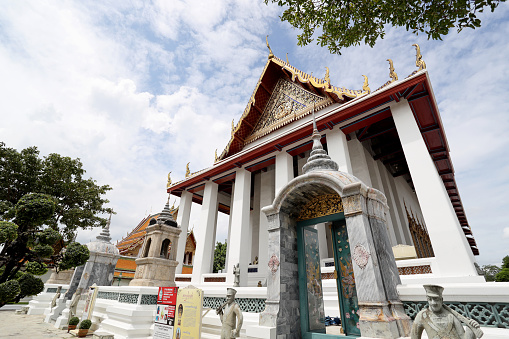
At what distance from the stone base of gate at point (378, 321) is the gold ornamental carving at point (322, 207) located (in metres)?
1.50

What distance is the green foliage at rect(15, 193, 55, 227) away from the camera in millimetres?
5543

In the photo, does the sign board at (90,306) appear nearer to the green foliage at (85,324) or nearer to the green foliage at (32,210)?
the green foliage at (85,324)

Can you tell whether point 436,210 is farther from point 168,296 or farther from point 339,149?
point 168,296

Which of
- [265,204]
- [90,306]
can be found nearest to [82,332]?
[90,306]

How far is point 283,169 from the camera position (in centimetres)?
994

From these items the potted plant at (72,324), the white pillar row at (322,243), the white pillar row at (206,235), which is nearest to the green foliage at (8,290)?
the potted plant at (72,324)

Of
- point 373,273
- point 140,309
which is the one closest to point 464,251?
point 373,273

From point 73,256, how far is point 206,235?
18.5 feet

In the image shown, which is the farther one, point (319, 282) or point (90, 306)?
point (90, 306)

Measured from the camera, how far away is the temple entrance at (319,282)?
157 inches

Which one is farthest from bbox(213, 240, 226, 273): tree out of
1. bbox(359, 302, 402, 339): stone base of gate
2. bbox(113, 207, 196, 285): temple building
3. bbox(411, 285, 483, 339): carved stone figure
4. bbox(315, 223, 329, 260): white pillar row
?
bbox(411, 285, 483, 339): carved stone figure

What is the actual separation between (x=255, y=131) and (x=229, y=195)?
15.4ft

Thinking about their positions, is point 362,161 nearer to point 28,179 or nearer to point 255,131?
point 255,131

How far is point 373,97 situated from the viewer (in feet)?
26.0
